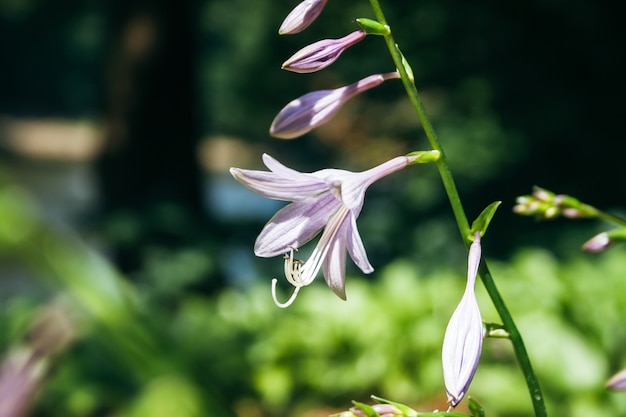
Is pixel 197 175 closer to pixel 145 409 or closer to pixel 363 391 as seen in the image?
pixel 363 391

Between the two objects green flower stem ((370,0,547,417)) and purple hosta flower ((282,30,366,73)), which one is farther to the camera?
purple hosta flower ((282,30,366,73))

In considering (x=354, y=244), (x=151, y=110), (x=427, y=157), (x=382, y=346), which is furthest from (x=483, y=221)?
(x=151, y=110)

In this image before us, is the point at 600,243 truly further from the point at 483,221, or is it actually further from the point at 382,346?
the point at 382,346

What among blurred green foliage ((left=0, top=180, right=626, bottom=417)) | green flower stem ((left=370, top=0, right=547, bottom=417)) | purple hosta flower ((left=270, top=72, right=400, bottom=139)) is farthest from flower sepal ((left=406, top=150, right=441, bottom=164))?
blurred green foliage ((left=0, top=180, right=626, bottom=417))

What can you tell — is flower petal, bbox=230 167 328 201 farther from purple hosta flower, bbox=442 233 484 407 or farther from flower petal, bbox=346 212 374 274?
purple hosta flower, bbox=442 233 484 407

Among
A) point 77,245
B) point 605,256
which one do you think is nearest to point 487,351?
point 605,256

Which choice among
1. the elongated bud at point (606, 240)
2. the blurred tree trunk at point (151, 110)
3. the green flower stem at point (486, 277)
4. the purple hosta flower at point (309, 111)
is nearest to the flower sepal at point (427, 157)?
the green flower stem at point (486, 277)

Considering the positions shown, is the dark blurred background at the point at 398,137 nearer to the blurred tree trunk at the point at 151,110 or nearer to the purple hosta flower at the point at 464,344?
the blurred tree trunk at the point at 151,110
